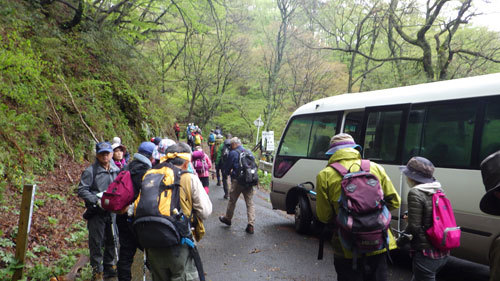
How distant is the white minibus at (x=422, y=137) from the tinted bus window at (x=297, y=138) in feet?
0.08

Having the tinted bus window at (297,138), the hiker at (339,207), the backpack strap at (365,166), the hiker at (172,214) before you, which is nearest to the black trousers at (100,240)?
the hiker at (172,214)

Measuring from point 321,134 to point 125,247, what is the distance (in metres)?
4.63

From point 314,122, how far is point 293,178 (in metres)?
1.38

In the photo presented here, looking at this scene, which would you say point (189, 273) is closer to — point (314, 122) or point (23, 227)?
point (23, 227)

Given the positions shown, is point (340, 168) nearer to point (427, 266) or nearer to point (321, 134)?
point (427, 266)

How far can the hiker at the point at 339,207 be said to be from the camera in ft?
9.50

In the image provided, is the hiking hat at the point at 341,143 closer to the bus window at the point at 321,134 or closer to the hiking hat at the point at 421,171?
the hiking hat at the point at 421,171

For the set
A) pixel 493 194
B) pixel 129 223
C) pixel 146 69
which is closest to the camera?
pixel 493 194

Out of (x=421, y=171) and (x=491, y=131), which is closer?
(x=421, y=171)

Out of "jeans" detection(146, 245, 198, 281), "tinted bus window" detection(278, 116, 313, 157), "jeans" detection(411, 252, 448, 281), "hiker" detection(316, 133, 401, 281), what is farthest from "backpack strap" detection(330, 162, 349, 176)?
"tinted bus window" detection(278, 116, 313, 157)

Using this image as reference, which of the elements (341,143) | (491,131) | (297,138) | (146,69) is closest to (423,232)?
(341,143)

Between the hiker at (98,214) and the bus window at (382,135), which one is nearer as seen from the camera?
the hiker at (98,214)

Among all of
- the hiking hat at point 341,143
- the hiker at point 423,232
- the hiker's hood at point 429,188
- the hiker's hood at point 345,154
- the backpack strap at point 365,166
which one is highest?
the hiking hat at point 341,143

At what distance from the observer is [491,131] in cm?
427
